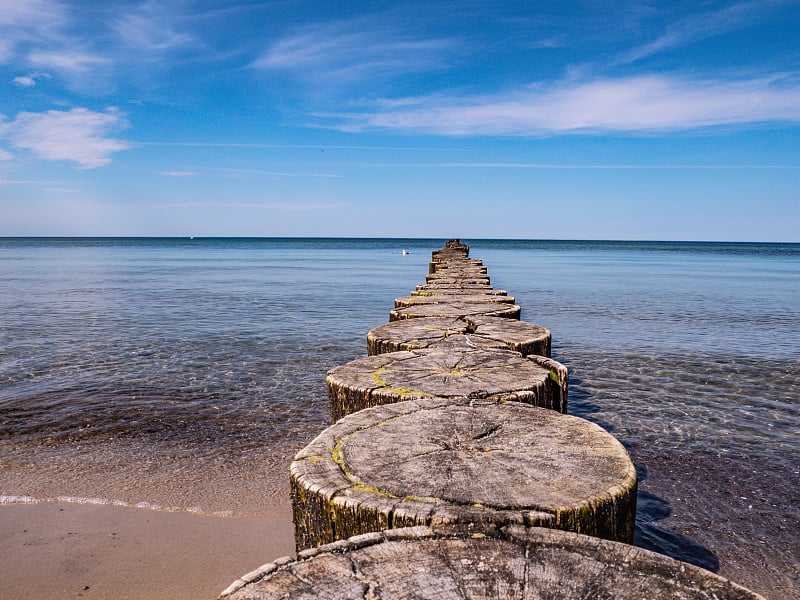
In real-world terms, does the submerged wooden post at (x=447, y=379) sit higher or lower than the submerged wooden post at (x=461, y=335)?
lower

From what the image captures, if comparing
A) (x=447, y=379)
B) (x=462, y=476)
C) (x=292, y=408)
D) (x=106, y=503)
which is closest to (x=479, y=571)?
(x=462, y=476)

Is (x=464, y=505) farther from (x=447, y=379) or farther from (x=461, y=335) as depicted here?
(x=461, y=335)

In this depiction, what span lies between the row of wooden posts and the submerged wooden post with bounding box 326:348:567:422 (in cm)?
1

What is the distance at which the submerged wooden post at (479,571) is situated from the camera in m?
1.43

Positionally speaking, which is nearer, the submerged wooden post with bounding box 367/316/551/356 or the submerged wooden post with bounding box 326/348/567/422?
the submerged wooden post with bounding box 326/348/567/422

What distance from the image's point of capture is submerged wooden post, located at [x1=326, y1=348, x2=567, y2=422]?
3.10m

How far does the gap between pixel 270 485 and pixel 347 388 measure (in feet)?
6.42

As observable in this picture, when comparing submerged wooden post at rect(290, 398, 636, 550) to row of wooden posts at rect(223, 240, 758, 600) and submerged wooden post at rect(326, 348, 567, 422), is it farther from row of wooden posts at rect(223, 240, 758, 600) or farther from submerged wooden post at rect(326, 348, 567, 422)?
submerged wooden post at rect(326, 348, 567, 422)

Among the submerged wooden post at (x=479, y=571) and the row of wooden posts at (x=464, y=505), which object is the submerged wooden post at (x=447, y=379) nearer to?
the row of wooden posts at (x=464, y=505)

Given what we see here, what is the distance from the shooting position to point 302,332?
12.1 m

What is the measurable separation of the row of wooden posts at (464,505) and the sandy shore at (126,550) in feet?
4.06

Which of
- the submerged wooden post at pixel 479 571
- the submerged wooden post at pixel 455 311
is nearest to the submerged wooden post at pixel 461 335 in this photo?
the submerged wooden post at pixel 455 311

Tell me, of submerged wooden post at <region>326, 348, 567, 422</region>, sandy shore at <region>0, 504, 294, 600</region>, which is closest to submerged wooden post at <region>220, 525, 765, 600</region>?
submerged wooden post at <region>326, 348, 567, 422</region>

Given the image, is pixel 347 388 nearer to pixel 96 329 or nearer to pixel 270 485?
pixel 270 485
